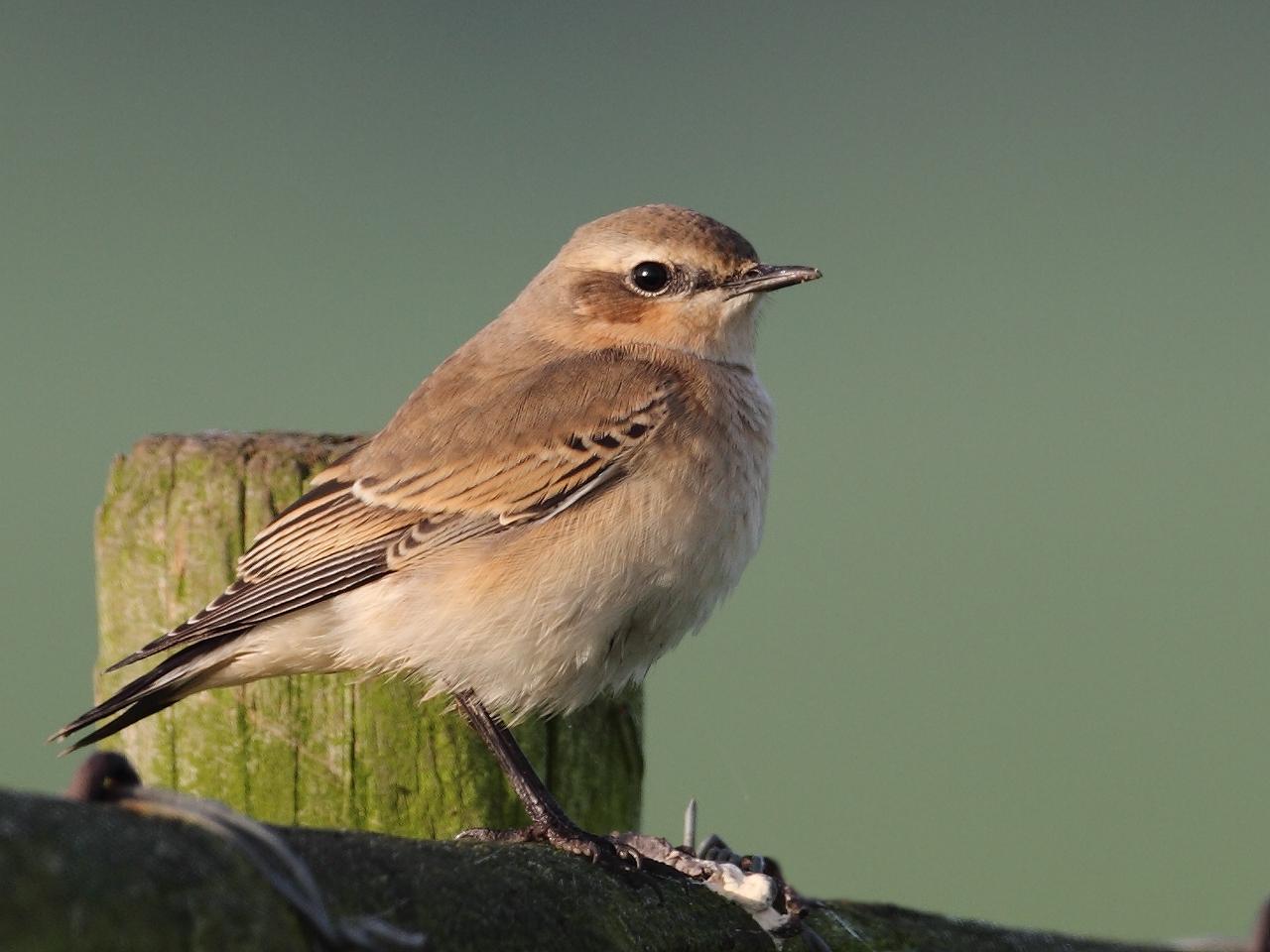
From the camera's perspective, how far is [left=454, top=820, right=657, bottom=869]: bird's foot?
4034mm

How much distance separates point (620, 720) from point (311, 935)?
307 centimetres

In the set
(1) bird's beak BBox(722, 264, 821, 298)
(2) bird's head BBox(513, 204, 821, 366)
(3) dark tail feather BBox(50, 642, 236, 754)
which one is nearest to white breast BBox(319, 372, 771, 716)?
(3) dark tail feather BBox(50, 642, 236, 754)

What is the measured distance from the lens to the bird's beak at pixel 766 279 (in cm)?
584

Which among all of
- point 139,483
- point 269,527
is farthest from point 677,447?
point 139,483

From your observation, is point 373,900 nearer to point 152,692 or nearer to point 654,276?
point 152,692

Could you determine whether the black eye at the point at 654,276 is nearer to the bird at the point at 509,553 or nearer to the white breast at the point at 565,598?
the bird at the point at 509,553

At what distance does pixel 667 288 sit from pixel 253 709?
2255 millimetres

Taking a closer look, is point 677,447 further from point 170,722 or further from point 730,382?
point 170,722

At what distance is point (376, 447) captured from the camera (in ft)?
16.6

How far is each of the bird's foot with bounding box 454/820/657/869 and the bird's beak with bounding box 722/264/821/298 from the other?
2.21 m

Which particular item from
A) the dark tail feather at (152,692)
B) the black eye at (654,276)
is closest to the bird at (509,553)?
the dark tail feather at (152,692)

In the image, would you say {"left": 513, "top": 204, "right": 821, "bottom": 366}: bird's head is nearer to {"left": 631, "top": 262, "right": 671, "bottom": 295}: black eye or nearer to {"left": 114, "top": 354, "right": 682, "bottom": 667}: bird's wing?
{"left": 631, "top": 262, "right": 671, "bottom": 295}: black eye

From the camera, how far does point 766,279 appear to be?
585cm

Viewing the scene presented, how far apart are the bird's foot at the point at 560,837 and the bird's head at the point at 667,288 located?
79.6 inches
